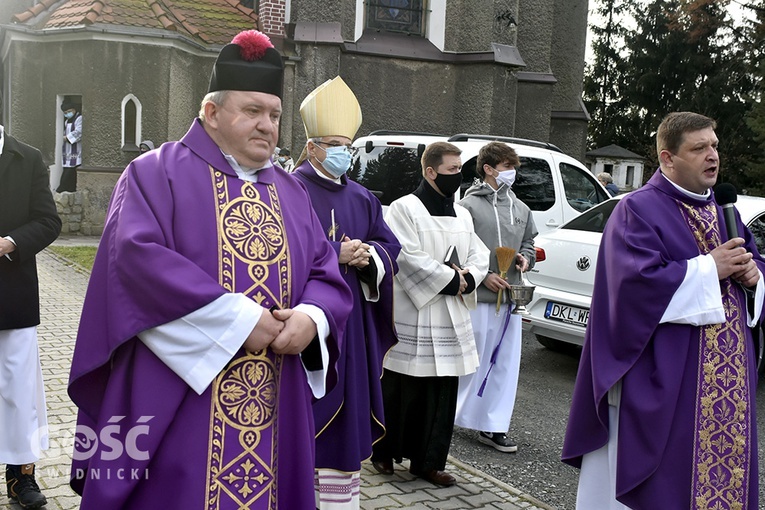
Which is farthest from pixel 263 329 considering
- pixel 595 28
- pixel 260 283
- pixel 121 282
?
pixel 595 28

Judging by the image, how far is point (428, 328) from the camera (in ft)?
16.4

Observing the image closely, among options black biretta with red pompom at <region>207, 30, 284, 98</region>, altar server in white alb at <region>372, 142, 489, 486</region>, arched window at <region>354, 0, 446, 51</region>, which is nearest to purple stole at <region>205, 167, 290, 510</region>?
black biretta with red pompom at <region>207, 30, 284, 98</region>

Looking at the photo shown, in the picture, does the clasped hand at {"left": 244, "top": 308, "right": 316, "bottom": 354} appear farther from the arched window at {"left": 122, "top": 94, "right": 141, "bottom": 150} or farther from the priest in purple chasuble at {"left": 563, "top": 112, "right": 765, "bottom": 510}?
the arched window at {"left": 122, "top": 94, "right": 141, "bottom": 150}

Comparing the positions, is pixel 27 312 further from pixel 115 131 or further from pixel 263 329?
pixel 115 131

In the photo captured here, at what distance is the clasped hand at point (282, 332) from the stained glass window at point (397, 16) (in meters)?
16.0

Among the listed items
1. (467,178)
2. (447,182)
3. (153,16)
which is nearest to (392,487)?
(447,182)

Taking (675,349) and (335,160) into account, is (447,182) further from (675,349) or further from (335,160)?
(675,349)

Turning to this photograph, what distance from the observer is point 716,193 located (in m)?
3.65

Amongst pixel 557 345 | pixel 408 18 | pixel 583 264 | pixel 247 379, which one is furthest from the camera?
pixel 408 18

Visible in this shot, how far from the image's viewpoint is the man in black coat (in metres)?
4.07

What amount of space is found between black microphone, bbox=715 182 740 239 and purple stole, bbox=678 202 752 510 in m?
0.16

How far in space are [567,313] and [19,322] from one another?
4775 millimetres

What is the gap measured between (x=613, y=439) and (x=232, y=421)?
5.91 feet

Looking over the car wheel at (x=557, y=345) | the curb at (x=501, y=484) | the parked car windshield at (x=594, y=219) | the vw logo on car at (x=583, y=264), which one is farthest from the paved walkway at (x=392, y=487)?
the car wheel at (x=557, y=345)
